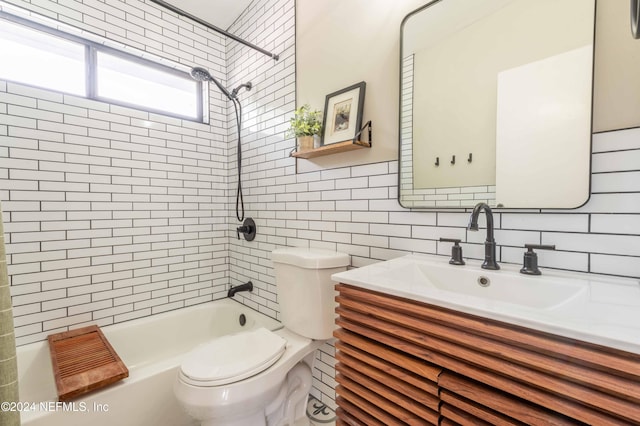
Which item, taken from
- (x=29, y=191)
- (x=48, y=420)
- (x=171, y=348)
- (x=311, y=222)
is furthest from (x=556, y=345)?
(x=29, y=191)

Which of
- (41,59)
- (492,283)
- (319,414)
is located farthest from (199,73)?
(319,414)

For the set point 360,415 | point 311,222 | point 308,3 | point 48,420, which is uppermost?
point 308,3

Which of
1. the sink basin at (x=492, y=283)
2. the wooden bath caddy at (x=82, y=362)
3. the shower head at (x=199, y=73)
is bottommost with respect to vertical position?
the wooden bath caddy at (x=82, y=362)

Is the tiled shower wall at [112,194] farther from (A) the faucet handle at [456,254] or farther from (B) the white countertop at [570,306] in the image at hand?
(A) the faucet handle at [456,254]

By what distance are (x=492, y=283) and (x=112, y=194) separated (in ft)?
7.57

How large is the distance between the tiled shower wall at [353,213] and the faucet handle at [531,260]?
6 centimetres

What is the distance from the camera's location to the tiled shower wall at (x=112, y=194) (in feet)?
5.38

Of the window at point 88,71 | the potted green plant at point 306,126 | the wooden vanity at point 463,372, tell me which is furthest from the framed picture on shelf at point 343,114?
the window at point 88,71

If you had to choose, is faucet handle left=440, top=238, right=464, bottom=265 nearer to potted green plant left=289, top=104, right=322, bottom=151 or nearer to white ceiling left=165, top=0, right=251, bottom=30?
potted green plant left=289, top=104, right=322, bottom=151

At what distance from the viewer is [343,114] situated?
5.01 ft

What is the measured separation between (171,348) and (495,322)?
2257 mm

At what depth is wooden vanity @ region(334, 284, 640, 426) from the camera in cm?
50

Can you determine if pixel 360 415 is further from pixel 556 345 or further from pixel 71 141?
pixel 71 141

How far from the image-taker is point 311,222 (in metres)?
1.75
